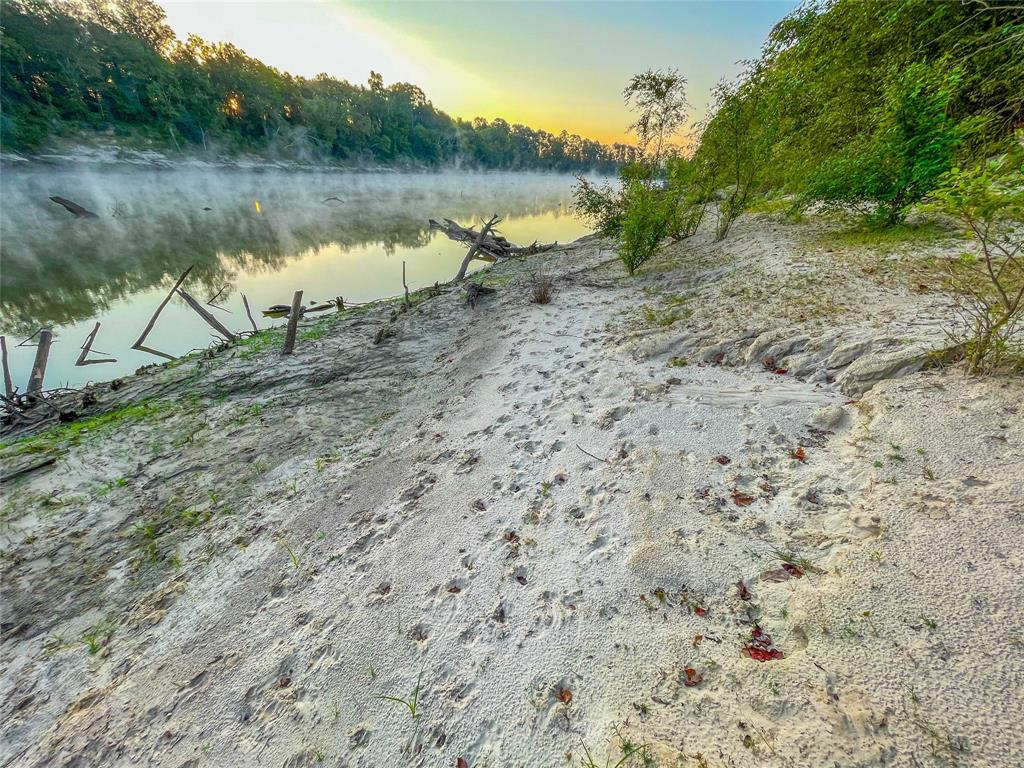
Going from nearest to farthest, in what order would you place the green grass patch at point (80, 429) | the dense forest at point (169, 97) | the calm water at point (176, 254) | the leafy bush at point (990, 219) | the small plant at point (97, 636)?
1. the leafy bush at point (990, 219)
2. the small plant at point (97, 636)
3. the green grass patch at point (80, 429)
4. the calm water at point (176, 254)
5. the dense forest at point (169, 97)

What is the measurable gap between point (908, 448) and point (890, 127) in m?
8.15

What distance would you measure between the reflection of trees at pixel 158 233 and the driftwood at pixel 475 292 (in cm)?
1051

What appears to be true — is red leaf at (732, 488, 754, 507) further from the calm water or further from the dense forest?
the dense forest

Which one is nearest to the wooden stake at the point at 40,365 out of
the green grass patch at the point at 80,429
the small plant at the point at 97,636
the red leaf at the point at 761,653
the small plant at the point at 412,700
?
the green grass patch at the point at 80,429

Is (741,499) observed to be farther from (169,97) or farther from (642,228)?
(169,97)

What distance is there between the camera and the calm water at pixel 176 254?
11172 millimetres

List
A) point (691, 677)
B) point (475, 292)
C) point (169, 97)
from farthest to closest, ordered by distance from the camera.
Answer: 1. point (169, 97)
2. point (475, 292)
3. point (691, 677)

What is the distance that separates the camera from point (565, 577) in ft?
10.0

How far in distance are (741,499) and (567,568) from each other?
1624 millimetres

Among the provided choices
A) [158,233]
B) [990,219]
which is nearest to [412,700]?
[990,219]

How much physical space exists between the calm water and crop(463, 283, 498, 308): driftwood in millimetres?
4839

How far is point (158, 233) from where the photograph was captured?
2133 centimetres

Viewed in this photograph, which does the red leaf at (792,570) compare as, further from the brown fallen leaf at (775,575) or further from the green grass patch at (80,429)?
the green grass patch at (80,429)

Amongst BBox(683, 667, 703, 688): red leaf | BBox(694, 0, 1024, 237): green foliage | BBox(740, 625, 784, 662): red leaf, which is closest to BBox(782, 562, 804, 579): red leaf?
BBox(740, 625, 784, 662): red leaf
